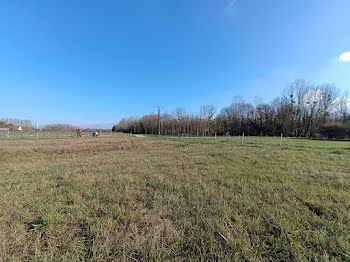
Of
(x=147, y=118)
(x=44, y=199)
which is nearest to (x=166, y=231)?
(x=44, y=199)

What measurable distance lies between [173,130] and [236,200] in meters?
58.8

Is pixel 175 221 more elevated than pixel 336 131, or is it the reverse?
pixel 336 131

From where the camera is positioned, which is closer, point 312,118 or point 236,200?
point 236,200

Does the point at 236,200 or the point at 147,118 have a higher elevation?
the point at 147,118

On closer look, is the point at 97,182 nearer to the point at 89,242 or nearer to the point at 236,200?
the point at 89,242

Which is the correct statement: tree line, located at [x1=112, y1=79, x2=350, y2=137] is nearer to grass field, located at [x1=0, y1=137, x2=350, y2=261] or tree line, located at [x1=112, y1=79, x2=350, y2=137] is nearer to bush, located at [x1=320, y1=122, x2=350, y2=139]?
bush, located at [x1=320, y1=122, x2=350, y2=139]

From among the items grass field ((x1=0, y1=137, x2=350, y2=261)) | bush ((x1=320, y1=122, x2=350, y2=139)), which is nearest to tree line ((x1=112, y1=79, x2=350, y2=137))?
bush ((x1=320, y1=122, x2=350, y2=139))

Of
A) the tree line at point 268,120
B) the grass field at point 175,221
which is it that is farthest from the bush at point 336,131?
the grass field at point 175,221

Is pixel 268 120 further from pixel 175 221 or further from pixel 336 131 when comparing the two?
pixel 175 221

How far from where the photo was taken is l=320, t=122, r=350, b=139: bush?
3089cm

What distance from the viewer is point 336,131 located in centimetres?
3203

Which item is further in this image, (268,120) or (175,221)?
(268,120)

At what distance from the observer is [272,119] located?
150 feet

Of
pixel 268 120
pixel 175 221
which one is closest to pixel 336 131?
pixel 268 120
